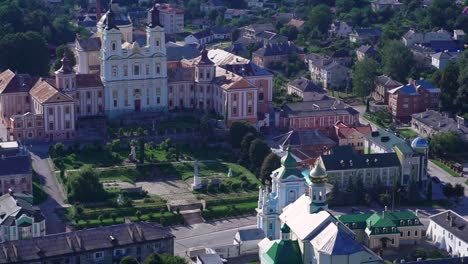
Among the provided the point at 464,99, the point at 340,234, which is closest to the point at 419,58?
the point at 464,99

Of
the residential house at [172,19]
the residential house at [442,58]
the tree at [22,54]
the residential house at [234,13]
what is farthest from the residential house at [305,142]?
the residential house at [234,13]

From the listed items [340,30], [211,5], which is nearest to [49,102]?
[340,30]

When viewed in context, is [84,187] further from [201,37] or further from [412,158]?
[201,37]

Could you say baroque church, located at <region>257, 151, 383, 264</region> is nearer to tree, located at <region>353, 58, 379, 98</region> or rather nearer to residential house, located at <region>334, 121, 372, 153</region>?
residential house, located at <region>334, 121, 372, 153</region>

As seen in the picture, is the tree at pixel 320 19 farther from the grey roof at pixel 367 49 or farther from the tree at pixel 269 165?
the tree at pixel 269 165

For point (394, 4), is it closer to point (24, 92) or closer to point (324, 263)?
point (24, 92)

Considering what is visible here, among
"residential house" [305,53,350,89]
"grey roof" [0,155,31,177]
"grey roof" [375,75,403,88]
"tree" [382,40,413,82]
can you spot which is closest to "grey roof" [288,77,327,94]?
"residential house" [305,53,350,89]
